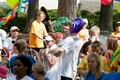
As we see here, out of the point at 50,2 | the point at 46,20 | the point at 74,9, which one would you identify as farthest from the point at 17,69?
the point at 50,2

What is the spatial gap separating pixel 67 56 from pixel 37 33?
3.01 metres

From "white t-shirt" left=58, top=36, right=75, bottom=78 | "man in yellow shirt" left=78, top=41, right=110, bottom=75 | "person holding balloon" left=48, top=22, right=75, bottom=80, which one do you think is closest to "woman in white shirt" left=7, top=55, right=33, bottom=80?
"person holding balloon" left=48, top=22, right=75, bottom=80

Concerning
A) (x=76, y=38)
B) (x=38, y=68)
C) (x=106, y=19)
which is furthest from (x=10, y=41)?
(x=106, y=19)

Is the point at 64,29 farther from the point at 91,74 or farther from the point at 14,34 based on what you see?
the point at 14,34

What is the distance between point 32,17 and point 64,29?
52.6 feet

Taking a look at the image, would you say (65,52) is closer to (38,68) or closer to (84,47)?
(84,47)

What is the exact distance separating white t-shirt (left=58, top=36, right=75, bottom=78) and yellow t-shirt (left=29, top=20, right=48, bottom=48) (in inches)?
116

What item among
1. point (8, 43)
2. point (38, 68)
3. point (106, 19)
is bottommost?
point (106, 19)

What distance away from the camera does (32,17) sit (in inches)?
916

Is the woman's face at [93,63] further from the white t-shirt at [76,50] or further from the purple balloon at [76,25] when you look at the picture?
the purple balloon at [76,25]

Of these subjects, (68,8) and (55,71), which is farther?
(68,8)

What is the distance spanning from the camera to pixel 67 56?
7586 millimetres

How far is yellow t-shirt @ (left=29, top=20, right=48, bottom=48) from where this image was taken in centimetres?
1048

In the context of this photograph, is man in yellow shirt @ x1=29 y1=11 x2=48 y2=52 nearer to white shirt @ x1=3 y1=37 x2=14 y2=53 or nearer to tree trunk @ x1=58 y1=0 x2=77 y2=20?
white shirt @ x1=3 y1=37 x2=14 y2=53
